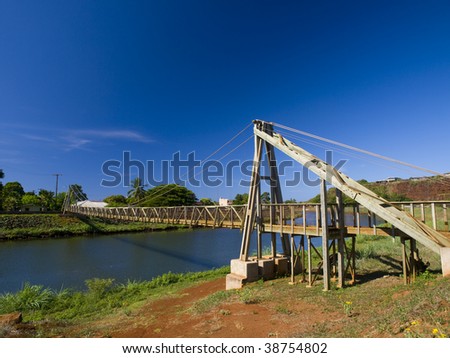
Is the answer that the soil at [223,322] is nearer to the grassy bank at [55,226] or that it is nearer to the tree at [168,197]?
the grassy bank at [55,226]

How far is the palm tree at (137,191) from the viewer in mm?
58125

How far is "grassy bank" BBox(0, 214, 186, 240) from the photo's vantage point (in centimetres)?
3400

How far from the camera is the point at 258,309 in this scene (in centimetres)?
706

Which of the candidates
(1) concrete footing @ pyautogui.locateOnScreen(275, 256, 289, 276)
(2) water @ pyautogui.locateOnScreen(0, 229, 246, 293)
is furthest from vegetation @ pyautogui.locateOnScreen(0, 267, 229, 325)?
(1) concrete footing @ pyautogui.locateOnScreen(275, 256, 289, 276)

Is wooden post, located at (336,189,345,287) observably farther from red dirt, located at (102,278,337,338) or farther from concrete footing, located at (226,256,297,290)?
concrete footing, located at (226,256,297,290)

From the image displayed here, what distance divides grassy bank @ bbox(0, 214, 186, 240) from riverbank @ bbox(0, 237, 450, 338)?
28032 millimetres

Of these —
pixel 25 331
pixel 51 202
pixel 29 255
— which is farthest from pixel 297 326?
pixel 51 202

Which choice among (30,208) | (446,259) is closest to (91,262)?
(446,259)

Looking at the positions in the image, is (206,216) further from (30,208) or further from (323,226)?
(30,208)

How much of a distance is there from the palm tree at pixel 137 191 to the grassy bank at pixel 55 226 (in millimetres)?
13981

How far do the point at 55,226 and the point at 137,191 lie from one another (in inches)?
830

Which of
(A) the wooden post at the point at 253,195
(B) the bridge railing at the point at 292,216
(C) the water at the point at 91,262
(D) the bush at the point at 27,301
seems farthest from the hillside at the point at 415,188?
(D) the bush at the point at 27,301

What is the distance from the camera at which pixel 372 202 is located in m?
7.02
